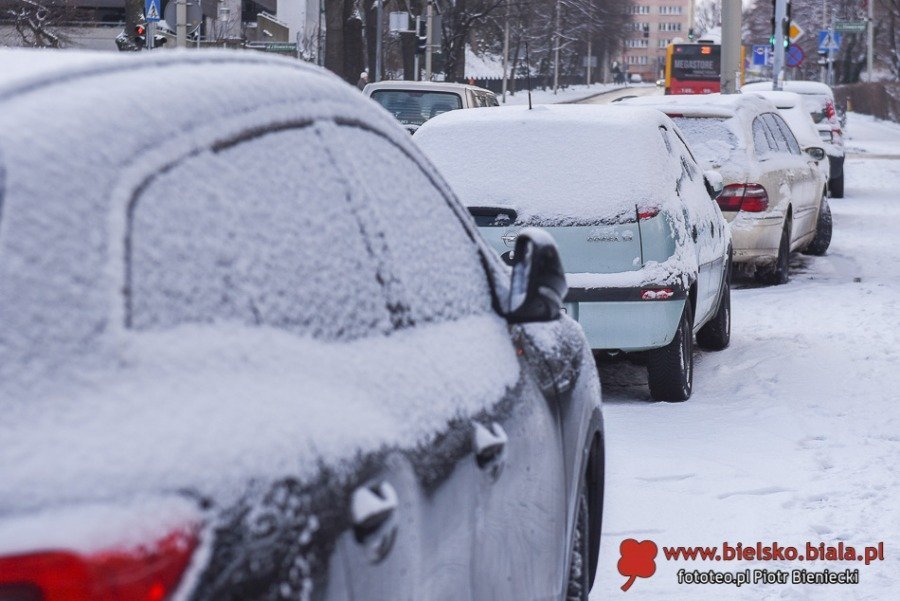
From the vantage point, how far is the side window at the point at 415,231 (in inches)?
110

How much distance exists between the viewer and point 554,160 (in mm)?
7742

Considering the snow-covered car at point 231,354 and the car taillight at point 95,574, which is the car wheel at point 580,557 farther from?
the car taillight at point 95,574

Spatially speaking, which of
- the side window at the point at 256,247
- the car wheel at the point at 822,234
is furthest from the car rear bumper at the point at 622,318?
the car wheel at the point at 822,234

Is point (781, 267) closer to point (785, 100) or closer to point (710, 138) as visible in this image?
point (710, 138)

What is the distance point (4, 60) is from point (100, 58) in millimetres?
163

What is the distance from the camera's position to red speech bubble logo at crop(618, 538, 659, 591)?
17.3 feet

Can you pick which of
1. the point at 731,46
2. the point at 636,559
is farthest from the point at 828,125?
the point at 636,559

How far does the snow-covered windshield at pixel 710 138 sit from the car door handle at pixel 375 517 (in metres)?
9.94

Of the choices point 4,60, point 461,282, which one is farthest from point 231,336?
point 461,282

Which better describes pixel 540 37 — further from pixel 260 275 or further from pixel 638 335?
pixel 260 275

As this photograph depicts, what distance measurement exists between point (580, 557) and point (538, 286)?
1.13 m

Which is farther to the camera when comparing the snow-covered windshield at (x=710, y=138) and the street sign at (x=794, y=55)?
the street sign at (x=794, y=55)

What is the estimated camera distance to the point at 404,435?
2.49 meters

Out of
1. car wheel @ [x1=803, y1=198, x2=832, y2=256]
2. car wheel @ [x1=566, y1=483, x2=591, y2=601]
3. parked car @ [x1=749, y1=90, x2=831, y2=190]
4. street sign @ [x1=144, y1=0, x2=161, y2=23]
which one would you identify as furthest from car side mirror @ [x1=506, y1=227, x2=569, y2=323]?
street sign @ [x1=144, y1=0, x2=161, y2=23]
